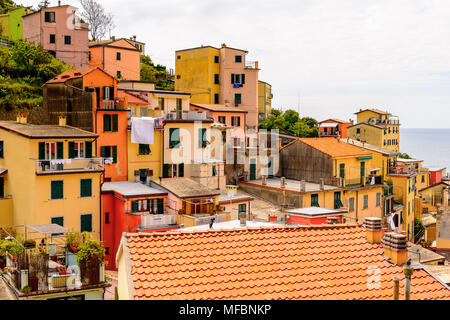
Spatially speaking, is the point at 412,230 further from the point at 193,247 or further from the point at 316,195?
the point at 193,247

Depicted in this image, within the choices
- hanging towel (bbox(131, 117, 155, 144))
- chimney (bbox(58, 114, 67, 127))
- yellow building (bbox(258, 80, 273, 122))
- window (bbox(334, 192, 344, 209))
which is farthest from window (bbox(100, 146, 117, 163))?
yellow building (bbox(258, 80, 273, 122))

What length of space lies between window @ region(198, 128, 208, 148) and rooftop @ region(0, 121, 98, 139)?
28.9 ft

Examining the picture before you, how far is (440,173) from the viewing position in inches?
2608

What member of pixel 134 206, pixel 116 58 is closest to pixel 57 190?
pixel 134 206

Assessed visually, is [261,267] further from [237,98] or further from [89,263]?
[237,98]

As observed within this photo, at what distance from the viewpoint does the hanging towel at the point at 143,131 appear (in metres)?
31.4

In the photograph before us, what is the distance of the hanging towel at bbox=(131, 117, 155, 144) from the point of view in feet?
103

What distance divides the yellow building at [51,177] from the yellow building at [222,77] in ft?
73.4

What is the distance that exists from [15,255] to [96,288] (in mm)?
2679

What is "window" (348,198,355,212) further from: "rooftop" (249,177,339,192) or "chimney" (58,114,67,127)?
"chimney" (58,114,67,127)

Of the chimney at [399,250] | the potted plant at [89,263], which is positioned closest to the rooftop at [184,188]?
the potted plant at [89,263]

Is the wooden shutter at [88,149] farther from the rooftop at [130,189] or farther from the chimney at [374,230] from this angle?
the chimney at [374,230]

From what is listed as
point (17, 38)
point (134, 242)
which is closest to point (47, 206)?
point (134, 242)

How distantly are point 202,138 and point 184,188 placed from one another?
21.6 feet
